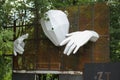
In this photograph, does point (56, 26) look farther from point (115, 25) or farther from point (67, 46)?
point (115, 25)

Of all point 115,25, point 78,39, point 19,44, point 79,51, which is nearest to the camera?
point 78,39

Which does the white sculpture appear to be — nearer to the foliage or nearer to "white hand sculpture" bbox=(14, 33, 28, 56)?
"white hand sculpture" bbox=(14, 33, 28, 56)

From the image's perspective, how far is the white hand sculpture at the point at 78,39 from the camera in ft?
36.1

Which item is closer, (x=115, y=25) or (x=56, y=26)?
(x=56, y=26)

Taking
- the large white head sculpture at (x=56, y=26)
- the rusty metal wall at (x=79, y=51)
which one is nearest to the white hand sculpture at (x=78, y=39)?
the rusty metal wall at (x=79, y=51)

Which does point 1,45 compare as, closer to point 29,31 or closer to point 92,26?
point 29,31

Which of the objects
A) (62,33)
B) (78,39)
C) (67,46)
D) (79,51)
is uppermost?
(62,33)

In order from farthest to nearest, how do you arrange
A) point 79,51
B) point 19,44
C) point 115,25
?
1. point 115,25
2. point 19,44
3. point 79,51

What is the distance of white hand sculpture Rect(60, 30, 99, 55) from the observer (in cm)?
1101

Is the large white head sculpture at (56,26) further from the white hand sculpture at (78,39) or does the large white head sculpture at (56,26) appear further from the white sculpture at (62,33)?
the white hand sculpture at (78,39)

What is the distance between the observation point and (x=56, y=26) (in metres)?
11.7

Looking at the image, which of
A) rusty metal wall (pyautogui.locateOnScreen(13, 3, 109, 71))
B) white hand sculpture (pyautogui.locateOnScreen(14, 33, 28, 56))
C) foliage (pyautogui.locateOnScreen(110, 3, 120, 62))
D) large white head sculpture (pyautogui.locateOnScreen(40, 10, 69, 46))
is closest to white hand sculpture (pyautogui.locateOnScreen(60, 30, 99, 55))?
rusty metal wall (pyautogui.locateOnScreen(13, 3, 109, 71))

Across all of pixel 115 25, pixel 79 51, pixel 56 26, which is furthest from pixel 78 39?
pixel 115 25

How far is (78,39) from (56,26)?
99 cm
